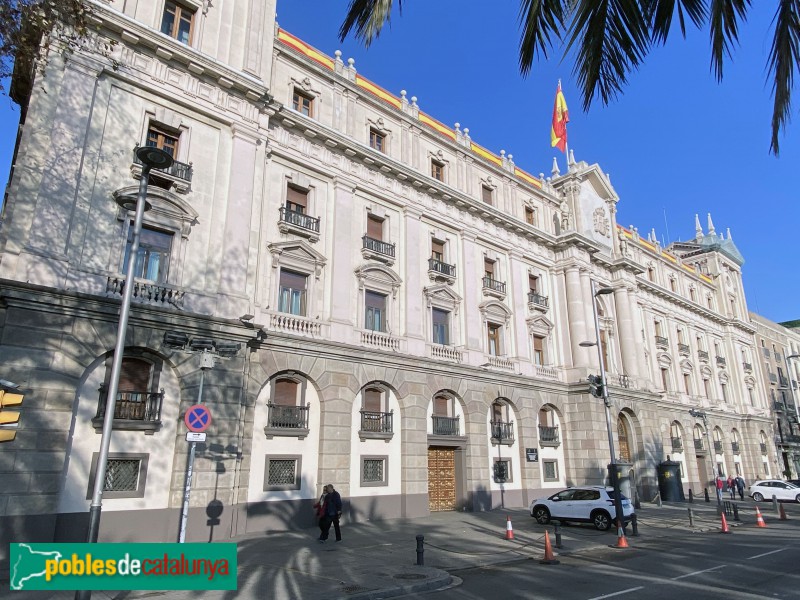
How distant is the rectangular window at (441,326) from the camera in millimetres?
26875

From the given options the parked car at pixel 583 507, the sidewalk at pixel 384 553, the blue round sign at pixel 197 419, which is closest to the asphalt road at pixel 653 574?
the sidewalk at pixel 384 553

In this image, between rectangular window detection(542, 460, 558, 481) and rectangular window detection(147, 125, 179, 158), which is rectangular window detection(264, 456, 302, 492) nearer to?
rectangular window detection(147, 125, 179, 158)

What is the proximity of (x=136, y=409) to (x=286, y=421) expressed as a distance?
5.43 m

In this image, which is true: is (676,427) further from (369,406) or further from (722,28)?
(722,28)

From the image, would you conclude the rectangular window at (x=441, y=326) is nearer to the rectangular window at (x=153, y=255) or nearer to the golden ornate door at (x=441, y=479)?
the golden ornate door at (x=441, y=479)

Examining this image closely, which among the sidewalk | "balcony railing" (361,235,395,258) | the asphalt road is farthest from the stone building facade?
the asphalt road

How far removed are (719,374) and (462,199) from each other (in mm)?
37263

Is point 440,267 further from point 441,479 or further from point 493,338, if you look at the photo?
point 441,479

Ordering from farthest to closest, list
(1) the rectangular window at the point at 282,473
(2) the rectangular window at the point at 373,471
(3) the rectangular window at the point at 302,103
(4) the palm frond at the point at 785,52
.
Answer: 1. (3) the rectangular window at the point at 302,103
2. (2) the rectangular window at the point at 373,471
3. (1) the rectangular window at the point at 282,473
4. (4) the palm frond at the point at 785,52

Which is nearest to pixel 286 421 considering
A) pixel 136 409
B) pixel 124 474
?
pixel 136 409

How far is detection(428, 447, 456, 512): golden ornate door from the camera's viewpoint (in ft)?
80.9

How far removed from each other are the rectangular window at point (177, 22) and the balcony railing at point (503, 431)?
22551 mm

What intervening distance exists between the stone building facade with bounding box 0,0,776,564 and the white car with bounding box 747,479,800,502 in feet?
31.7
